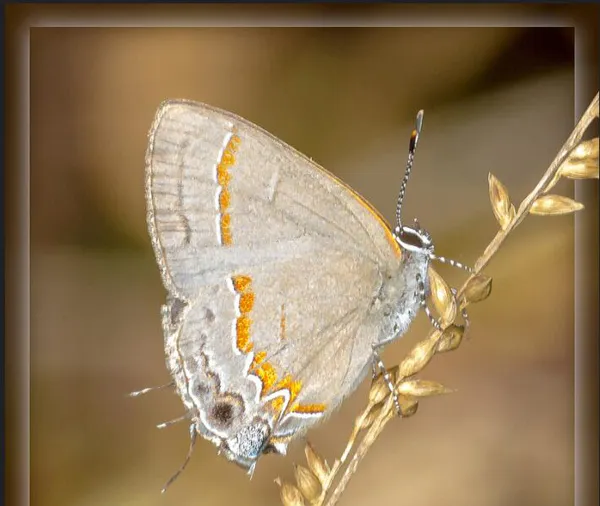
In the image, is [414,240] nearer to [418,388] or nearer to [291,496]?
[418,388]

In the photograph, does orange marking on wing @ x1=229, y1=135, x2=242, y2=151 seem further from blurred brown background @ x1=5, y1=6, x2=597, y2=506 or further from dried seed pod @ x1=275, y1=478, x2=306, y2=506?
dried seed pod @ x1=275, y1=478, x2=306, y2=506

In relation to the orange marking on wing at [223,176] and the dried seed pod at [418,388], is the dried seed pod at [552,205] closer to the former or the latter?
the dried seed pod at [418,388]

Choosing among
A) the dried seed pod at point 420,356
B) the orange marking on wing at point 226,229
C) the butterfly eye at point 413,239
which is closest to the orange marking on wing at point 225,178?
the orange marking on wing at point 226,229

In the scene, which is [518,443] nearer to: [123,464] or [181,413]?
[181,413]

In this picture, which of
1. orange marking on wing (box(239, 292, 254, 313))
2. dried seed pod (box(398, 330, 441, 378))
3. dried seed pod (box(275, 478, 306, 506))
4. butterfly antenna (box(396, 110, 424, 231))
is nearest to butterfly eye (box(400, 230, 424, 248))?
butterfly antenna (box(396, 110, 424, 231))

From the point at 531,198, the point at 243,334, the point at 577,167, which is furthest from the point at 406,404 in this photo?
the point at 577,167

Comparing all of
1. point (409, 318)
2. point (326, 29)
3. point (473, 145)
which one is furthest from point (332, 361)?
point (326, 29)
